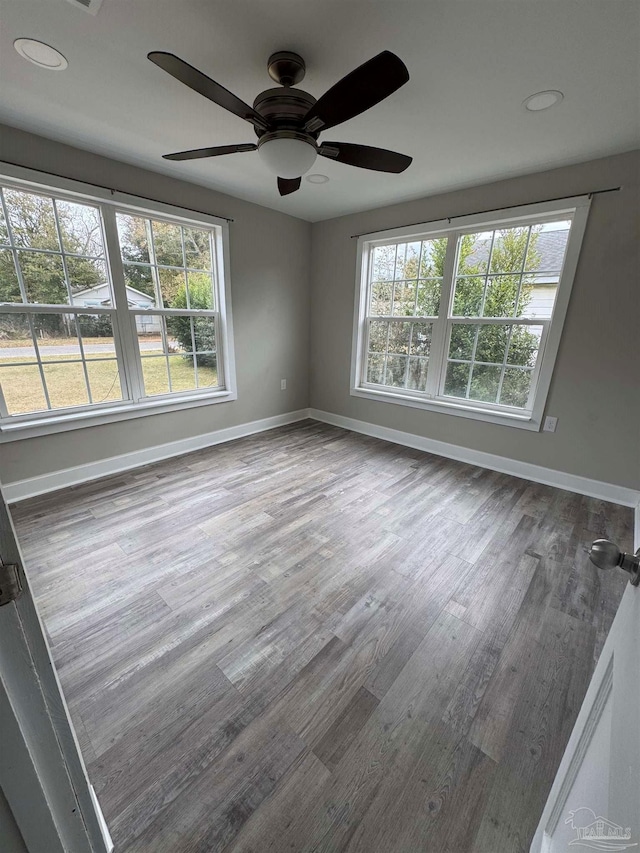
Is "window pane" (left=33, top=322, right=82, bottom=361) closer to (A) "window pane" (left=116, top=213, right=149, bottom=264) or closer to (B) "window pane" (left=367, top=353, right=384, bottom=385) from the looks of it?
(A) "window pane" (left=116, top=213, right=149, bottom=264)

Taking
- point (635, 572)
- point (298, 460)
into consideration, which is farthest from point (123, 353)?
point (635, 572)

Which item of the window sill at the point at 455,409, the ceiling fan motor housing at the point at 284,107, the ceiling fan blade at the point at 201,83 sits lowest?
the window sill at the point at 455,409

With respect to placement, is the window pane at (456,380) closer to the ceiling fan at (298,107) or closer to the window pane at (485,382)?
the window pane at (485,382)

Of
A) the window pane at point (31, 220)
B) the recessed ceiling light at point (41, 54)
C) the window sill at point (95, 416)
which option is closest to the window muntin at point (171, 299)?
the window sill at point (95, 416)

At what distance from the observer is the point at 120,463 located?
3090 mm

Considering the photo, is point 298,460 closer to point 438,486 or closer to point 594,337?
point 438,486

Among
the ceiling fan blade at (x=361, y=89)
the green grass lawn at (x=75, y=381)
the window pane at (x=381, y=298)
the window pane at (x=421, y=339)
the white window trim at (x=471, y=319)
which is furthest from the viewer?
the window pane at (x=381, y=298)

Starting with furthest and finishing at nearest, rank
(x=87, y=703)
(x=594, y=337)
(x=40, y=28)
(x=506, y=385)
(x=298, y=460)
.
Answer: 1. (x=298, y=460)
2. (x=506, y=385)
3. (x=594, y=337)
4. (x=40, y=28)
5. (x=87, y=703)

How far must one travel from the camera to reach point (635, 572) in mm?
582

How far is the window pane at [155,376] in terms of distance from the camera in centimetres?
314

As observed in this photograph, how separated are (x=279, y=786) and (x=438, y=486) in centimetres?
228

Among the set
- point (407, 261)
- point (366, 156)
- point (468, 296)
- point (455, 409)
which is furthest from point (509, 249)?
point (366, 156)

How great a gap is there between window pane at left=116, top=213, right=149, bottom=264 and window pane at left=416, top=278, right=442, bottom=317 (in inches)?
102

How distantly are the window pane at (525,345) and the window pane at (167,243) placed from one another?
3.11m
